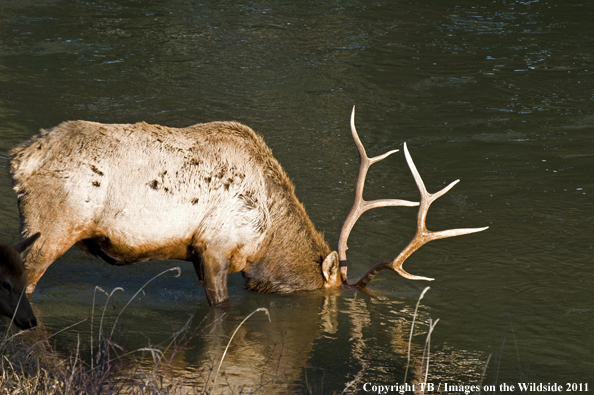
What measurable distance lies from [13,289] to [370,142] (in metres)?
6.61

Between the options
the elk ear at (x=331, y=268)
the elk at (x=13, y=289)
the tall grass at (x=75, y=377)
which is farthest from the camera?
the elk ear at (x=331, y=268)

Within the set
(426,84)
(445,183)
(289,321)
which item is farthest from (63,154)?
(426,84)

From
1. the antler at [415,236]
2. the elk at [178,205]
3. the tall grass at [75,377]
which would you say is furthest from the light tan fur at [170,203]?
the tall grass at [75,377]

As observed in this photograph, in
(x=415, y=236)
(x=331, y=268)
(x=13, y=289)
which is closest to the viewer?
(x=13, y=289)

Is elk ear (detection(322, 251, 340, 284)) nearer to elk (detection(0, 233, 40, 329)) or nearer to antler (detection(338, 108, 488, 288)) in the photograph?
antler (detection(338, 108, 488, 288))

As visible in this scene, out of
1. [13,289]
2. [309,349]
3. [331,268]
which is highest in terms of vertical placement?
[13,289]

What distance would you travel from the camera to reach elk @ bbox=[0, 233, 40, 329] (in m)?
4.32

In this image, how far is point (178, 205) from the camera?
530 centimetres

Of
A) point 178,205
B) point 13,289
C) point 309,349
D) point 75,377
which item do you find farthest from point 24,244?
point 309,349

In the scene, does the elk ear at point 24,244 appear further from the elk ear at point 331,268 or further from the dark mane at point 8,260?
the elk ear at point 331,268

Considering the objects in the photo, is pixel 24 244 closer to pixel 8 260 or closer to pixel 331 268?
pixel 8 260

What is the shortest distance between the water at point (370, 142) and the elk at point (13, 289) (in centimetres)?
67

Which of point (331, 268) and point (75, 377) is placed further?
point (331, 268)

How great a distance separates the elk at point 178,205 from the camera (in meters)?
4.97
